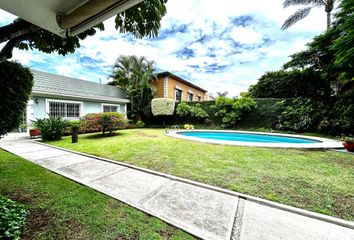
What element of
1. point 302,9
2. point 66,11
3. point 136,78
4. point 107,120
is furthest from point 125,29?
point 302,9

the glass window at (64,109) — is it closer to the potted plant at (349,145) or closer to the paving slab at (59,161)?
the paving slab at (59,161)

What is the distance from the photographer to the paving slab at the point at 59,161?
4676 millimetres

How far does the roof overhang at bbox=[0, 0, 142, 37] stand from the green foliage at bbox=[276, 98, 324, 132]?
1356 centimetres

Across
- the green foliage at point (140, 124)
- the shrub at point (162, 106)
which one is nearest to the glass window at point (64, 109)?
the green foliage at point (140, 124)

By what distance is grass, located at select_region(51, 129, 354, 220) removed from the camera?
2840 millimetres

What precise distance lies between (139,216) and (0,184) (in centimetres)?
338

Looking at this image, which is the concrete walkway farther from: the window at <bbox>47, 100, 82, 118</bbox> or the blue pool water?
the window at <bbox>47, 100, 82, 118</bbox>

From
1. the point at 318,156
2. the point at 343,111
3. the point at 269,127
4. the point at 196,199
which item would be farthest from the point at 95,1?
the point at 269,127

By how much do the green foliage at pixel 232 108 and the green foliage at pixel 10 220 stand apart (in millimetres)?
13992

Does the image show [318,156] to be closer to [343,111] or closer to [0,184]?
[343,111]

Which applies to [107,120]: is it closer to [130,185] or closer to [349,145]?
[130,185]

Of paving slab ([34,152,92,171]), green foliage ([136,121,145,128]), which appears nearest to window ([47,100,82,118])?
green foliage ([136,121,145,128])

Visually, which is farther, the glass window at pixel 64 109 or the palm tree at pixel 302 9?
the palm tree at pixel 302 9

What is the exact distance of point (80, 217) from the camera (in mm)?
2289
